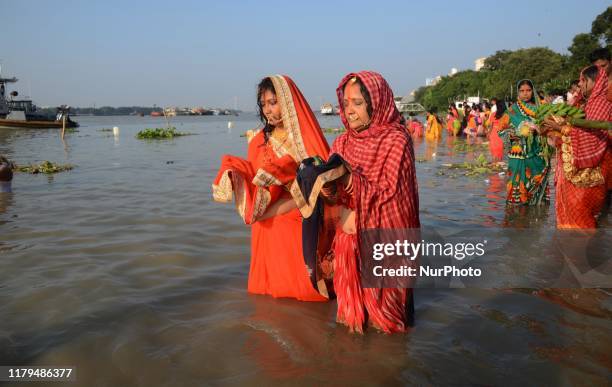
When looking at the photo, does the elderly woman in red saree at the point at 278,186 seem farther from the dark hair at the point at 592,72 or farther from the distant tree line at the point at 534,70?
the distant tree line at the point at 534,70

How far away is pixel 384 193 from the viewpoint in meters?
2.46

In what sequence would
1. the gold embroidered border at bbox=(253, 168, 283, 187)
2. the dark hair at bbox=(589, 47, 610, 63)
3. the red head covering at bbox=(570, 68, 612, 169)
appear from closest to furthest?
the gold embroidered border at bbox=(253, 168, 283, 187)
the red head covering at bbox=(570, 68, 612, 169)
the dark hair at bbox=(589, 47, 610, 63)

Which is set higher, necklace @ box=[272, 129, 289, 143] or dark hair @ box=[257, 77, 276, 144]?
dark hair @ box=[257, 77, 276, 144]

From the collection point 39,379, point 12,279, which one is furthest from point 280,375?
point 12,279

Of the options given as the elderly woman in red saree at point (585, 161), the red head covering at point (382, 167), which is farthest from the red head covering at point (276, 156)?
the elderly woman in red saree at point (585, 161)

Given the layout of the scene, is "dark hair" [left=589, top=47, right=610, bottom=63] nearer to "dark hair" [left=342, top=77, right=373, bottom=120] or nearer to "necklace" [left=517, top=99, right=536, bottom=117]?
"necklace" [left=517, top=99, right=536, bottom=117]

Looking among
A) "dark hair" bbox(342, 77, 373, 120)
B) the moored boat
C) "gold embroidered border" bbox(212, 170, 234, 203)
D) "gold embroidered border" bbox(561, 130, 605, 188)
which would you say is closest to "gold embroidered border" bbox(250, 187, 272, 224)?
"gold embroidered border" bbox(212, 170, 234, 203)

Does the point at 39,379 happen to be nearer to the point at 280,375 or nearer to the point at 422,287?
the point at 280,375

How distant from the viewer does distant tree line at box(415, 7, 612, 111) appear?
35.1 meters

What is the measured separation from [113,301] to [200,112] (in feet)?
481

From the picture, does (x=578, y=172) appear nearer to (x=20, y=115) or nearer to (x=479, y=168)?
(x=479, y=168)

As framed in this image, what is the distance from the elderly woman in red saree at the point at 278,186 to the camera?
123 inches

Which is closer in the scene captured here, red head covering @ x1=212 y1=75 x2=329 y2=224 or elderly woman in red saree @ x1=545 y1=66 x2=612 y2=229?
red head covering @ x1=212 y1=75 x2=329 y2=224

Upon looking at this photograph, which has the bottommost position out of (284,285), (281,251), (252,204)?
(284,285)
